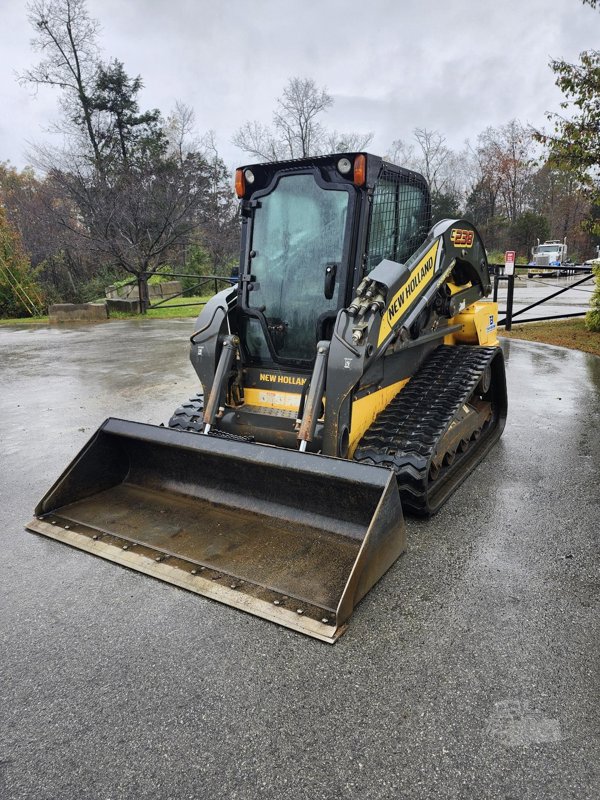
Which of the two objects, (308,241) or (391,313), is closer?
(391,313)

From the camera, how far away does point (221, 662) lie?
7.73 ft

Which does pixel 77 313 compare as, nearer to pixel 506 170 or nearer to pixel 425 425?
pixel 425 425

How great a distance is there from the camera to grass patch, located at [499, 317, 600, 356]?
10.3 m

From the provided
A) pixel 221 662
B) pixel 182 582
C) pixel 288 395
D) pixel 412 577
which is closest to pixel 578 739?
pixel 412 577

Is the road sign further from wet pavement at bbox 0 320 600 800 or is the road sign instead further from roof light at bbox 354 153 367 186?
wet pavement at bbox 0 320 600 800

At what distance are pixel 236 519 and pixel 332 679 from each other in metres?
1.27

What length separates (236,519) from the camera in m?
3.36

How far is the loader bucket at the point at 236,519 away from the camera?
2.68 metres

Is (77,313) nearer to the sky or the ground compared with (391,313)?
nearer to the ground

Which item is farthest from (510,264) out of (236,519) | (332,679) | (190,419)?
(332,679)

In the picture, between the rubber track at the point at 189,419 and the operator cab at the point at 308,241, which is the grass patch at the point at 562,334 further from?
the rubber track at the point at 189,419

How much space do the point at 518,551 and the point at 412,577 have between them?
2.34 feet

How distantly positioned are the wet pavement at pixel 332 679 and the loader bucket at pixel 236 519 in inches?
4.5

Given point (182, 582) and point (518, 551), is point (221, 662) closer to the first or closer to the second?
point (182, 582)
